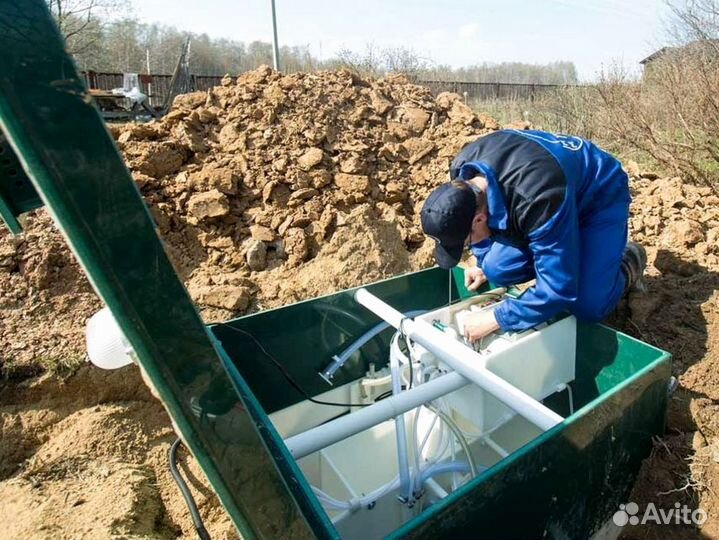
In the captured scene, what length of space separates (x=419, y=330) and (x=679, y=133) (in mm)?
4303

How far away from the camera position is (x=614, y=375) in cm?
180

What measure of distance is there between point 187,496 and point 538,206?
1507 millimetres

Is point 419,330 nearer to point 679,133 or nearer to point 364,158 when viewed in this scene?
point 364,158

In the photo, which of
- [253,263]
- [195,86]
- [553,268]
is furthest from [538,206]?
[195,86]

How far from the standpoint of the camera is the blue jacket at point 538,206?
1571mm

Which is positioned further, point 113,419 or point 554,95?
point 554,95

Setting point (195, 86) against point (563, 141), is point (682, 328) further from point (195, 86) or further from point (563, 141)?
point (195, 86)

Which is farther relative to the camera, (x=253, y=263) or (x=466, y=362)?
(x=253, y=263)

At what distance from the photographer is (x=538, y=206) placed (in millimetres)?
1566

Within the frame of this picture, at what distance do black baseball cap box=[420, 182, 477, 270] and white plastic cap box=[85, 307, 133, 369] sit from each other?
0.97m

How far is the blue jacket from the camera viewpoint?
1571 millimetres

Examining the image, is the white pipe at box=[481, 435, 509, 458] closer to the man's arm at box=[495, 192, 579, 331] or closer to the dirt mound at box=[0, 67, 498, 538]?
the man's arm at box=[495, 192, 579, 331]

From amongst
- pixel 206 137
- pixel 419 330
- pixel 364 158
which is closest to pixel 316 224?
pixel 364 158

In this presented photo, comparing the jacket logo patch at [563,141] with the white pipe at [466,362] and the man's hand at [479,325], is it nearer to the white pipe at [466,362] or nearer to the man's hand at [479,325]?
the man's hand at [479,325]
